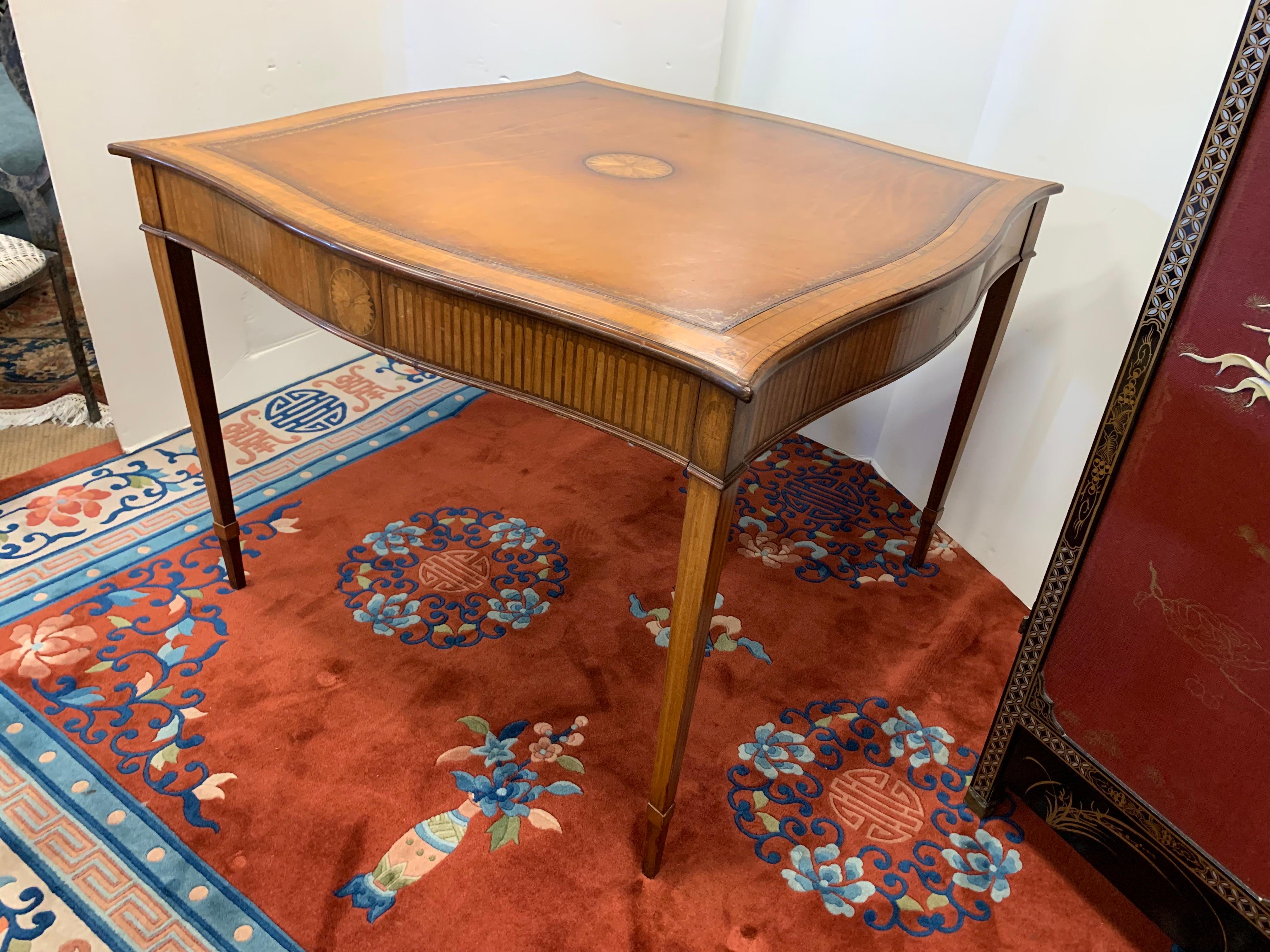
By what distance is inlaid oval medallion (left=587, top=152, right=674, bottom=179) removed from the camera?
4.52ft

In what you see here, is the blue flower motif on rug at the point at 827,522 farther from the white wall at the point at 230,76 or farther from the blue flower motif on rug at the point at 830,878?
the white wall at the point at 230,76

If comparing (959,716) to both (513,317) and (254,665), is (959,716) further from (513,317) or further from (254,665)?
(254,665)

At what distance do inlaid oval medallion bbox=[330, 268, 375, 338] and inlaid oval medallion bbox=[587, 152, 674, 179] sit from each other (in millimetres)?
447

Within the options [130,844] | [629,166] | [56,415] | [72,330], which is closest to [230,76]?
[72,330]

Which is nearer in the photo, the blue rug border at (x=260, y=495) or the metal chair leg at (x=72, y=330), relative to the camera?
the blue rug border at (x=260, y=495)

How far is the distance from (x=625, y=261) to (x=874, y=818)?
98 centimetres

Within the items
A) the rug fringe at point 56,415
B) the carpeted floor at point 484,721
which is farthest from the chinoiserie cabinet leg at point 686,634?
the rug fringe at point 56,415

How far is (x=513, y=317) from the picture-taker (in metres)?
0.99

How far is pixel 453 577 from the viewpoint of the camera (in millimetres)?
1852

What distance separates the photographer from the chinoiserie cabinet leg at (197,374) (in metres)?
1.42

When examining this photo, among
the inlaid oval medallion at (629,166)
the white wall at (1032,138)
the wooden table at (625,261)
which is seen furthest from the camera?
the white wall at (1032,138)

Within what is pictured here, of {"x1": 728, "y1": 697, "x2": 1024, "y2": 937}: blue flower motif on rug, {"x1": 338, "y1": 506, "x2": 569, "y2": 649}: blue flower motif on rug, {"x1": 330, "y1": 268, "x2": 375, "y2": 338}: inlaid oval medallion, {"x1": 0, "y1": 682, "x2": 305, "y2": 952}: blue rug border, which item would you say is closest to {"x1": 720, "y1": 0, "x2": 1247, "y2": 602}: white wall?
{"x1": 728, "y1": 697, "x2": 1024, "y2": 937}: blue flower motif on rug

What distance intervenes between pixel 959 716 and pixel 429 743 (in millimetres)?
958

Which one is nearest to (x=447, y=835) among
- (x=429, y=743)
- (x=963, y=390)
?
(x=429, y=743)
